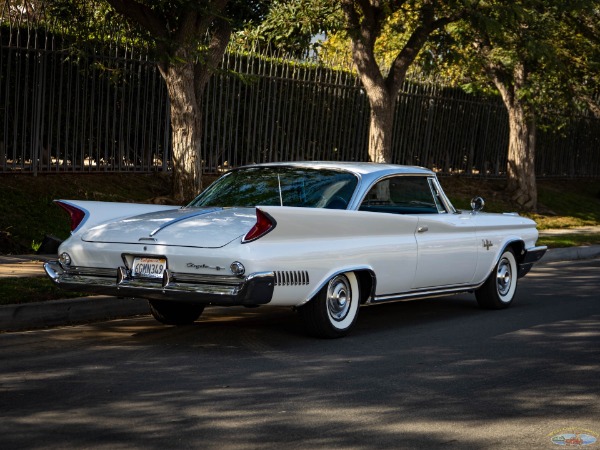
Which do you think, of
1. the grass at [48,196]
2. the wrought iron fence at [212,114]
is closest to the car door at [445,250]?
the grass at [48,196]

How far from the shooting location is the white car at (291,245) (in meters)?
8.27

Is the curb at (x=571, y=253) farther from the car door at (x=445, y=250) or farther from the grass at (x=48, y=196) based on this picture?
the car door at (x=445, y=250)

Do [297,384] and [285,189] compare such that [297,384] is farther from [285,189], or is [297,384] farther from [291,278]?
[285,189]

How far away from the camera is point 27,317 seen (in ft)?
31.0

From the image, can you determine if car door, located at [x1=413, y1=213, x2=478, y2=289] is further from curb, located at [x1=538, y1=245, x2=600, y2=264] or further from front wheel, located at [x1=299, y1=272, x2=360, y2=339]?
curb, located at [x1=538, y1=245, x2=600, y2=264]

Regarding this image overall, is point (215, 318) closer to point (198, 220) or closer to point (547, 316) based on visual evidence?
point (198, 220)

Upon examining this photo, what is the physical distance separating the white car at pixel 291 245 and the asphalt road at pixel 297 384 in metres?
0.44

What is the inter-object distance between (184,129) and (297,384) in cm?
991

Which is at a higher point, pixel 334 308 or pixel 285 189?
pixel 285 189

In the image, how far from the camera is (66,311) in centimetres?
981

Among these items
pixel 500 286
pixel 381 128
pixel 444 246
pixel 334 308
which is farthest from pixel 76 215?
pixel 381 128

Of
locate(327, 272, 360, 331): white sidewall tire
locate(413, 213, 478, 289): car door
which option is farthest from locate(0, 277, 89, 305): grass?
locate(413, 213, 478, 289): car door

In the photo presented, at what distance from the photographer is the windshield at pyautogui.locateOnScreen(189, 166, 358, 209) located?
9.47 meters

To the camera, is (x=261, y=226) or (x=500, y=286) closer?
(x=261, y=226)
